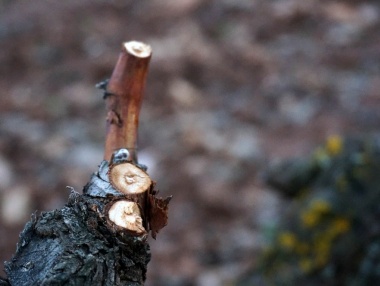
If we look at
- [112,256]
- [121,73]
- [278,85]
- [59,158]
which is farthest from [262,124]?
[112,256]

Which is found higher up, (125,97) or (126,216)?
(125,97)

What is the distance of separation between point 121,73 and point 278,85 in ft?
10.4

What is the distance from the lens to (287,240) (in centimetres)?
269

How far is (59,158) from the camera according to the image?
408 centimetres

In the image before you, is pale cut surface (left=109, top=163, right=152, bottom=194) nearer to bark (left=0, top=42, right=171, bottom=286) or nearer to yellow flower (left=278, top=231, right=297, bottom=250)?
bark (left=0, top=42, right=171, bottom=286)

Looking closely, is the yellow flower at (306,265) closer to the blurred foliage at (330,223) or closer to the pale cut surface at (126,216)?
the blurred foliage at (330,223)

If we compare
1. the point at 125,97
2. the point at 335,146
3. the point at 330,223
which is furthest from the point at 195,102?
the point at 125,97

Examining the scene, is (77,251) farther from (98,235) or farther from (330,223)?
(330,223)

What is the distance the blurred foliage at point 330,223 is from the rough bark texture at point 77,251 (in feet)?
4.39

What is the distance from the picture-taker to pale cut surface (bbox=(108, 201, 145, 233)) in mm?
1138

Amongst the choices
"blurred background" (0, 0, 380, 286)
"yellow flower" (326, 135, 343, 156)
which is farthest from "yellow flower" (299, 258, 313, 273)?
"blurred background" (0, 0, 380, 286)

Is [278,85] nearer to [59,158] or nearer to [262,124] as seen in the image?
[262,124]

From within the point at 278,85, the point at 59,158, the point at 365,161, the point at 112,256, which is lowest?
the point at 112,256

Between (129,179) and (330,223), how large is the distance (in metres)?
1.47
